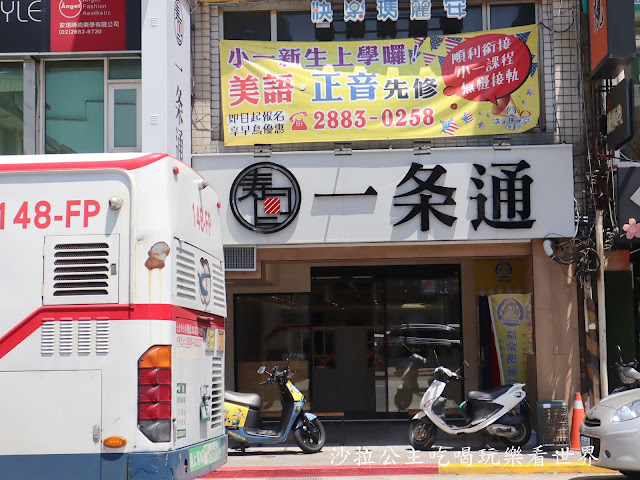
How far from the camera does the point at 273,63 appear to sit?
48.5 ft

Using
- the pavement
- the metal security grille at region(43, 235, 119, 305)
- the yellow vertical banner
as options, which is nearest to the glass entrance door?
the pavement

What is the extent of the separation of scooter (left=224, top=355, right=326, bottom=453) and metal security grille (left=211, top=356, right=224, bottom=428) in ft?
14.1

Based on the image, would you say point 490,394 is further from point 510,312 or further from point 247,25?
point 247,25

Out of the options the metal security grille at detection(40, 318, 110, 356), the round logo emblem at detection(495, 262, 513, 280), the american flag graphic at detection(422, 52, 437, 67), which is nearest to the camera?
the metal security grille at detection(40, 318, 110, 356)

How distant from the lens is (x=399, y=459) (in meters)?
12.9

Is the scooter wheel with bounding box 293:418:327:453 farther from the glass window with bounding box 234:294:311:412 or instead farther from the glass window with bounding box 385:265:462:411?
the glass window with bounding box 385:265:462:411

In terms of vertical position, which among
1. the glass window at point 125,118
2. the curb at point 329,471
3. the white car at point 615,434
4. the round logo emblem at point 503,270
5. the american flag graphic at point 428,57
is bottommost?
the curb at point 329,471

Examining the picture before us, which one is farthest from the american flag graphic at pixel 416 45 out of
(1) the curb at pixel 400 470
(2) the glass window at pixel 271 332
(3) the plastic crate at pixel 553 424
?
(1) the curb at pixel 400 470

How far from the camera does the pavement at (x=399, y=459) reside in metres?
12.1

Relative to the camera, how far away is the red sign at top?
49.1 ft

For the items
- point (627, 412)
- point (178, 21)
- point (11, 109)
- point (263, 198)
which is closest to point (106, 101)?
point (11, 109)

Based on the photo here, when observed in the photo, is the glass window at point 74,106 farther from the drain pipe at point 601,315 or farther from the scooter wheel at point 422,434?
the drain pipe at point 601,315

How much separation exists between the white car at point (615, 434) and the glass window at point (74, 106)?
9.49m

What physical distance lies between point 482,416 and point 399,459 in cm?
149
